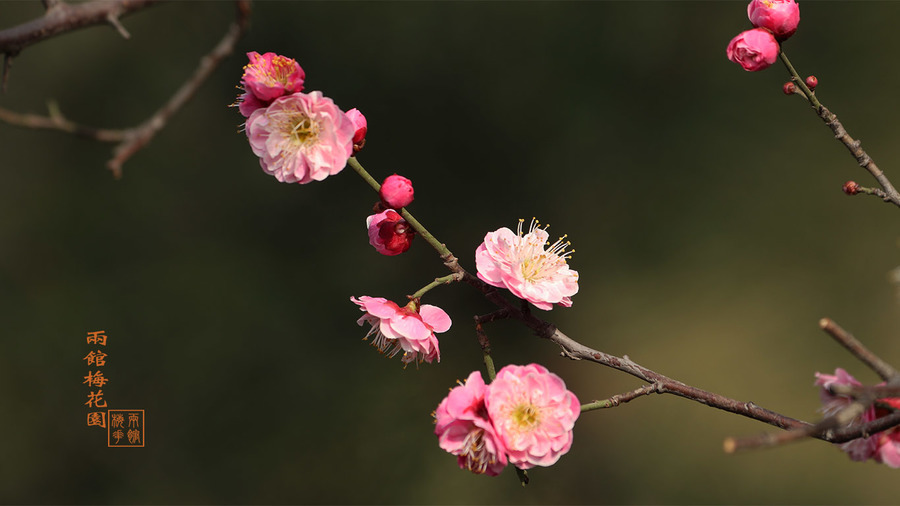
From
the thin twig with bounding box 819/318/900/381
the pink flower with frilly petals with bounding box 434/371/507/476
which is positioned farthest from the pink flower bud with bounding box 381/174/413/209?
the thin twig with bounding box 819/318/900/381

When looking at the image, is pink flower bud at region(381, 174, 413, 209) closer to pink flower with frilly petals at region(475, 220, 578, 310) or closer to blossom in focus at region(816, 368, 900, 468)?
pink flower with frilly petals at region(475, 220, 578, 310)

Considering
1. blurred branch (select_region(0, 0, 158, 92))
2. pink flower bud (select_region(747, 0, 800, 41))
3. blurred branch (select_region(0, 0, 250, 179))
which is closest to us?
blurred branch (select_region(0, 0, 250, 179))

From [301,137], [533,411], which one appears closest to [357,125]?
[301,137]

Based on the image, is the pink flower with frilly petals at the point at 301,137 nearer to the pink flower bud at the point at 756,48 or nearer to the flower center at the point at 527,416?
the flower center at the point at 527,416

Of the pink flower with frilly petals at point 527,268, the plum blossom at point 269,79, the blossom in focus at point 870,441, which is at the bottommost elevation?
the blossom in focus at point 870,441

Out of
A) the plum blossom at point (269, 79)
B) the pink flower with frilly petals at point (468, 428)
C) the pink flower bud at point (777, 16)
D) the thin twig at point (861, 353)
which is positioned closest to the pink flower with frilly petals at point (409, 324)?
the pink flower with frilly petals at point (468, 428)

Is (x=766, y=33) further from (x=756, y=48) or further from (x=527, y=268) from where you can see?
(x=527, y=268)
